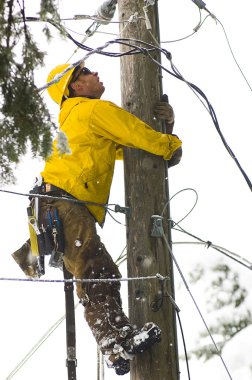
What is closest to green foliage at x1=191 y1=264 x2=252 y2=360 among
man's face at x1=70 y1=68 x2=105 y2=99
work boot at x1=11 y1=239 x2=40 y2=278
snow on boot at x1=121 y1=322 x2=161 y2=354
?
work boot at x1=11 y1=239 x2=40 y2=278

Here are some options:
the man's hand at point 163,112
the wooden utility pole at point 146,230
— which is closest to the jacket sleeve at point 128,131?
the wooden utility pole at point 146,230

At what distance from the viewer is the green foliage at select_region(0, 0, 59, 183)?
4023 millimetres

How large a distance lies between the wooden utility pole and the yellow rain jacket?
0.51ft

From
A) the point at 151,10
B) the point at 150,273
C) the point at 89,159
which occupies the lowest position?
the point at 150,273

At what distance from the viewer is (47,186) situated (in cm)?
585

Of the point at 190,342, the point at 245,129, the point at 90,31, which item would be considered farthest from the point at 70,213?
the point at 245,129

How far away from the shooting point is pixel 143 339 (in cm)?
517

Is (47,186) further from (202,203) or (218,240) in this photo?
(202,203)

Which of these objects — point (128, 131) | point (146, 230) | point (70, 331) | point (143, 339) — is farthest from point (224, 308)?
point (143, 339)

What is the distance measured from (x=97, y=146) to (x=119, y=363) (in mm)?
1525

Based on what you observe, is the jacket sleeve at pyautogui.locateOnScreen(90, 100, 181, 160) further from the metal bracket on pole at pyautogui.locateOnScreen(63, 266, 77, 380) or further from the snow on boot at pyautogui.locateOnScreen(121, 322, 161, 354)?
the snow on boot at pyautogui.locateOnScreen(121, 322, 161, 354)

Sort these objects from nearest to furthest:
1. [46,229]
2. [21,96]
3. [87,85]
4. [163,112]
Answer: [21,96], [46,229], [163,112], [87,85]

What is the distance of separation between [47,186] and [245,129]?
17490mm

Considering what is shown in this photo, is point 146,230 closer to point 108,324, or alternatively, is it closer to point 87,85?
point 108,324
